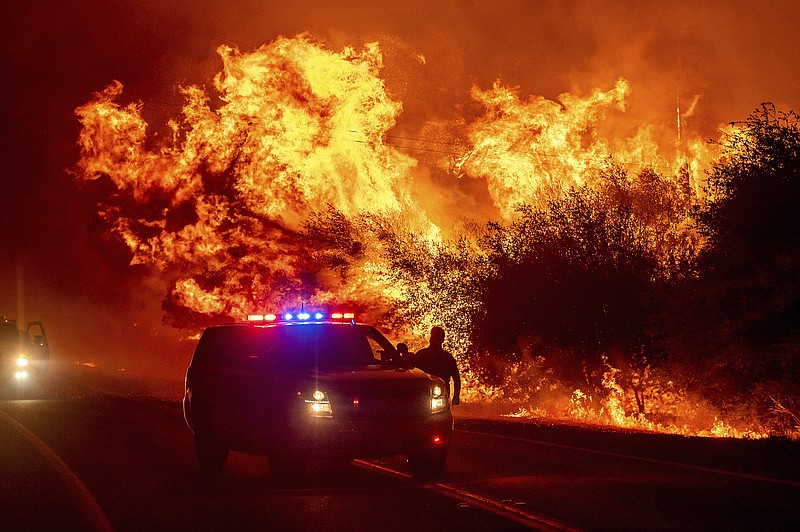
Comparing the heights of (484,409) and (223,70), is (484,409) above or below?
below

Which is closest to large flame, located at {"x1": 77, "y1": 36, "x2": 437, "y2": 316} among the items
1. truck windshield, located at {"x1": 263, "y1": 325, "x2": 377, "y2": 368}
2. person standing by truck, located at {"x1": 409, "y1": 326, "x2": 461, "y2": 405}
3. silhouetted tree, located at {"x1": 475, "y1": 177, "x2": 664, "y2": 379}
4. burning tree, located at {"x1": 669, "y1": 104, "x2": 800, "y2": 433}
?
silhouetted tree, located at {"x1": 475, "y1": 177, "x2": 664, "y2": 379}

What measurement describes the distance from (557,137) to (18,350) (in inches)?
806

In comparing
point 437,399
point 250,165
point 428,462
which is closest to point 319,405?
point 437,399

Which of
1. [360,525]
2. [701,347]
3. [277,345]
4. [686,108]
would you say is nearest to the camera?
[360,525]

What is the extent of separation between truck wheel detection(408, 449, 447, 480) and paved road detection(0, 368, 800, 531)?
0.74 feet

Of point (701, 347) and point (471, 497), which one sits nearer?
point (471, 497)

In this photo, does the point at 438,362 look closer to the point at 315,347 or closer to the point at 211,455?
Answer: the point at 315,347

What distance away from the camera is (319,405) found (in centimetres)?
1204

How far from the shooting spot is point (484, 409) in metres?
34.2

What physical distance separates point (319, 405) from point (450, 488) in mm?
1682

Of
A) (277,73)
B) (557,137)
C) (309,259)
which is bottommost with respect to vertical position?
(309,259)

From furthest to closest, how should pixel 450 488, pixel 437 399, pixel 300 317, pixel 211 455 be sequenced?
pixel 300 317, pixel 211 455, pixel 437 399, pixel 450 488

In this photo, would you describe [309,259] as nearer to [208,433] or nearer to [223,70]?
[223,70]

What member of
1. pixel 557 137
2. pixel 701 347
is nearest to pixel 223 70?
pixel 557 137
